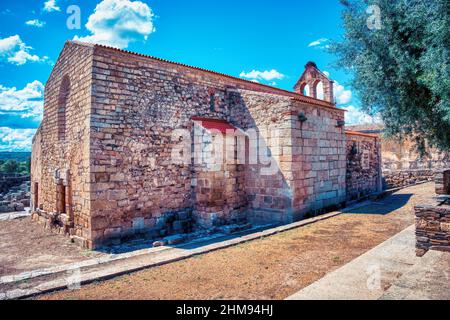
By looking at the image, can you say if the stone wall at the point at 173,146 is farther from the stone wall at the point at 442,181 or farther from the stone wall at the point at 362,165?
the stone wall at the point at 442,181

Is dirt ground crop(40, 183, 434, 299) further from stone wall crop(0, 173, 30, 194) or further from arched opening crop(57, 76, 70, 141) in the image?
stone wall crop(0, 173, 30, 194)

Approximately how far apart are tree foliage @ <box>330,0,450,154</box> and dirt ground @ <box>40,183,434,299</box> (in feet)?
8.53

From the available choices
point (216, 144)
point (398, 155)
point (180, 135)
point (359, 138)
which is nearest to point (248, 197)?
point (216, 144)

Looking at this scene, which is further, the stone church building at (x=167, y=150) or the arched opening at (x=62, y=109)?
the arched opening at (x=62, y=109)

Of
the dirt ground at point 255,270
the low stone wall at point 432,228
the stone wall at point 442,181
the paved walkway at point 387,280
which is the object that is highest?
the stone wall at point 442,181

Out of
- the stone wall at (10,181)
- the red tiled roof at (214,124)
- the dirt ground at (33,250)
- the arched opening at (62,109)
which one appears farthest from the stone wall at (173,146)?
the stone wall at (10,181)

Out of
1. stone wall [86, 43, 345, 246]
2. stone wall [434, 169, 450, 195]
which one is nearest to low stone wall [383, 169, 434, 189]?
stone wall [86, 43, 345, 246]

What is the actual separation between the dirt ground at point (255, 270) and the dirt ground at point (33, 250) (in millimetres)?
3306

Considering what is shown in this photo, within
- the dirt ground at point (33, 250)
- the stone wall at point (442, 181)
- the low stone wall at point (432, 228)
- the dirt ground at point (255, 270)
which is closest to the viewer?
the dirt ground at point (255, 270)

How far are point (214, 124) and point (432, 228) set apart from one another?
6.98 metres

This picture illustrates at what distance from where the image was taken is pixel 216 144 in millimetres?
9156

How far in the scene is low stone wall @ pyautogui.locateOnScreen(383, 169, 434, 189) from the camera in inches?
695

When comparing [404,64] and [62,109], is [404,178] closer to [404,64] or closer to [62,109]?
[404,64]

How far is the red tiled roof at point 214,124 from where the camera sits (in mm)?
9398
